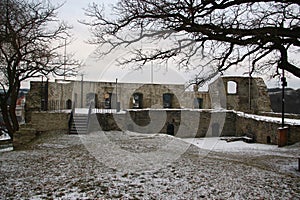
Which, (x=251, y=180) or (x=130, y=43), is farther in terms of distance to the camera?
(x=130, y=43)

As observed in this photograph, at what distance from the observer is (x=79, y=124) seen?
1242cm

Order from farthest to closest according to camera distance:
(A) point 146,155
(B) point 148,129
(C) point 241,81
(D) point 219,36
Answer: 1. (C) point 241,81
2. (B) point 148,129
3. (A) point 146,155
4. (D) point 219,36

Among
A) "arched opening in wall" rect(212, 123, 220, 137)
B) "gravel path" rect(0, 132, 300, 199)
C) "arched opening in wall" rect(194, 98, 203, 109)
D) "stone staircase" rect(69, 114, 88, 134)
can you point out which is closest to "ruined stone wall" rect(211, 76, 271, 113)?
"arched opening in wall" rect(194, 98, 203, 109)

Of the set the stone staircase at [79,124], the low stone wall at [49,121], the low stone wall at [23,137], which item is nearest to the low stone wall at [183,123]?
the low stone wall at [49,121]

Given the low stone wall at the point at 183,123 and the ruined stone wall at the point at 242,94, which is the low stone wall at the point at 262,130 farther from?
the ruined stone wall at the point at 242,94

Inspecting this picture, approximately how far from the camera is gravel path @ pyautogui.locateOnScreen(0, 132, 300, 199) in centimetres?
439

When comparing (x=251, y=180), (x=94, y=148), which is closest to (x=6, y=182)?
(x=94, y=148)

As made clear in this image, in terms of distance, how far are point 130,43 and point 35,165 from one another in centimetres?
392

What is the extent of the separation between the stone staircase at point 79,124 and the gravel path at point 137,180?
447cm

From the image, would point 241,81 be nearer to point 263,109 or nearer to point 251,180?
point 263,109

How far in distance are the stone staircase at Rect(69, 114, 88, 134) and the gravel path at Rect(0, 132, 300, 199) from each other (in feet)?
14.7

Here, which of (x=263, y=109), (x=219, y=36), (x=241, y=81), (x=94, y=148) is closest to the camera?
(x=219, y=36)

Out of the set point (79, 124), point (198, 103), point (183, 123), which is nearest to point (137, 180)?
point (79, 124)

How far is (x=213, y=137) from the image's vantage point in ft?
61.5
